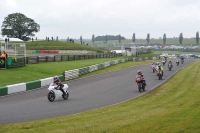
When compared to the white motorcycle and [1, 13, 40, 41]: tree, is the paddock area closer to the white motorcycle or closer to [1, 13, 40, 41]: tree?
the white motorcycle

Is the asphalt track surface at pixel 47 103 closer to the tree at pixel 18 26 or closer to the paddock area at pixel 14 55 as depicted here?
the paddock area at pixel 14 55

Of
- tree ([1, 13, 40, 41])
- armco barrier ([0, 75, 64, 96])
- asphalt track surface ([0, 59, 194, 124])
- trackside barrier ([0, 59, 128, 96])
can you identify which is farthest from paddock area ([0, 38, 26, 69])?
tree ([1, 13, 40, 41])

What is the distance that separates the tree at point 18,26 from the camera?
109062 millimetres

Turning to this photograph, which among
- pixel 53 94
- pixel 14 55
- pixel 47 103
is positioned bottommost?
pixel 47 103

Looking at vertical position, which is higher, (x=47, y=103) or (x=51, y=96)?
(x=51, y=96)

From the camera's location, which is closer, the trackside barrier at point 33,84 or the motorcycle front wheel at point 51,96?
the motorcycle front wheel at point 51,96

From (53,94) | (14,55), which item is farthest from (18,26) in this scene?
(53,94)

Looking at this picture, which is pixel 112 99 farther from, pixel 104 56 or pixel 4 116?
pixel 104 56

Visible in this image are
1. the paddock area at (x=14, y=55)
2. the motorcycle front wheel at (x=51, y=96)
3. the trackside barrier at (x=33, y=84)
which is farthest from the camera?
the paddock area at (x=14, y=55)

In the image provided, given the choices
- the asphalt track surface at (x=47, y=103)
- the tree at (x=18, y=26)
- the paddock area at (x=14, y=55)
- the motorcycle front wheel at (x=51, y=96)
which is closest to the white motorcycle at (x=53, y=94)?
the motorcycle front wheel at (x=51, y=96)

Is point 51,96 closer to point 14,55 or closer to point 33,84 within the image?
point 33,84

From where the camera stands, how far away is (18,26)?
109688mm

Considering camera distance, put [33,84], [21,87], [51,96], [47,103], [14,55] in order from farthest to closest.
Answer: [14,55]
[33,84]
[21,87]
[51,96]
[47,103]

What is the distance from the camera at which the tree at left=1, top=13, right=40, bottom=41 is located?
109 meters
